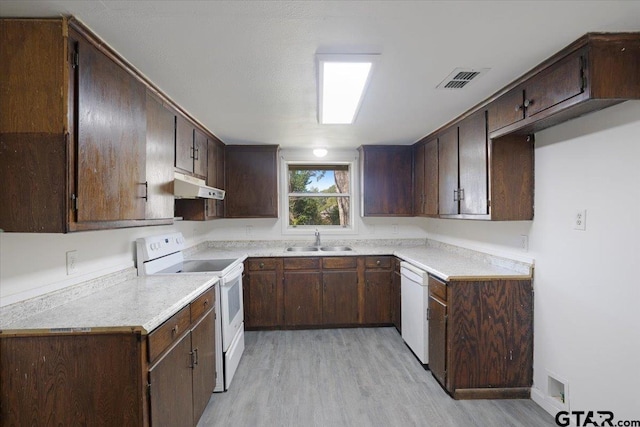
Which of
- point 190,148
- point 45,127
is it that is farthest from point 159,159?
point 45,127

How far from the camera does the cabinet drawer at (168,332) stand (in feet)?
4.42

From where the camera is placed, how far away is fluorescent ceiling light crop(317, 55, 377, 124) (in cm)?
156

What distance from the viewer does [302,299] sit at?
345 cm

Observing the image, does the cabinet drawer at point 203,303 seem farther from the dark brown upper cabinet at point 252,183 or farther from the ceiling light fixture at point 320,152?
the ceiling light fixture at point 320,152

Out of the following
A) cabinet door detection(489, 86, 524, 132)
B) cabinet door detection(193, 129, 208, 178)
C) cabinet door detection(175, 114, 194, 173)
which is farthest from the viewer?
cabinet door detection(193, 129, 208, 178)

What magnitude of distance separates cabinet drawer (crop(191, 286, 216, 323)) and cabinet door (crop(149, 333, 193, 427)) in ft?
0.48

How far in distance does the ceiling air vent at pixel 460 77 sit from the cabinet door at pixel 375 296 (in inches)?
86.7

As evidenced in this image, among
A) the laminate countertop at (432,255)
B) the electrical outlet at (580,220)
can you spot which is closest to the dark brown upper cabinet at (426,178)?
the laminate countertop at (432,255)

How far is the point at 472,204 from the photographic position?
2.43m

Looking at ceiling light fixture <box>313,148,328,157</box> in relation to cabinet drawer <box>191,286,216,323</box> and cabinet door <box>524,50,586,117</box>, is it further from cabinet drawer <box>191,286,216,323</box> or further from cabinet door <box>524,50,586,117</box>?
cabinet door <box>524,50,586,117</box>

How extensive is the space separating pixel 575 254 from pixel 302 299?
8.32ft

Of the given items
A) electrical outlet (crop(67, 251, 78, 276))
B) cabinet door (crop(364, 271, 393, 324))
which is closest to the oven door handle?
electrical outlet (crop(67, 251, 78, 276))

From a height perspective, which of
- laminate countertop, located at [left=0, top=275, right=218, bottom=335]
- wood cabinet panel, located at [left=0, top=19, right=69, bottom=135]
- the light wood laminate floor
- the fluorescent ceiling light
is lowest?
the light wood laminate floor

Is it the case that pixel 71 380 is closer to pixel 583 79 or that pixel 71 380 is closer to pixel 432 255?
pixel 583 79
